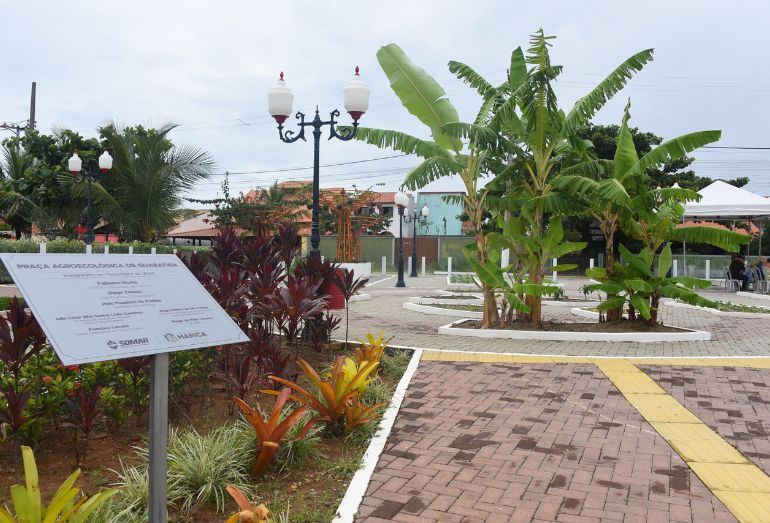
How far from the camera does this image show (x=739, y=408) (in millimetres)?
5930

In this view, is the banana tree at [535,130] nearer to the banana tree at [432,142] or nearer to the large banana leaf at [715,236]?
the banana tree at [432,142]

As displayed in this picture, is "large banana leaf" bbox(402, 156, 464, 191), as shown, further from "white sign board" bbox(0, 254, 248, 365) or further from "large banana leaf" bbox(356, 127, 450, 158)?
"white sign board" bbox(0, 254, 248, 365)

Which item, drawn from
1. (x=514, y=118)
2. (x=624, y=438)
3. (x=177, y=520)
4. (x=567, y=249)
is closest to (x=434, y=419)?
(x=624, y=438)

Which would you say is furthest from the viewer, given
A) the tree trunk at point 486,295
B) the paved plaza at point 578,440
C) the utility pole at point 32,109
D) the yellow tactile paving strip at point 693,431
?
the utility pole at point 32,109

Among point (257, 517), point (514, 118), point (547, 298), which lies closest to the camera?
point (257, 517)

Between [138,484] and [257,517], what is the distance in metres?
0.95

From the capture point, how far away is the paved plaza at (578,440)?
3699 mm

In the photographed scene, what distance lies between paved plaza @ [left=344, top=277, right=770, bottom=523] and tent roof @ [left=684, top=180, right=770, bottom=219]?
12443 mm

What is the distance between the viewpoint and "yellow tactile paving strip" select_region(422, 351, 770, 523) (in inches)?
151

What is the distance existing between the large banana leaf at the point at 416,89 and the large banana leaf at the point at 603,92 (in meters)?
1.97

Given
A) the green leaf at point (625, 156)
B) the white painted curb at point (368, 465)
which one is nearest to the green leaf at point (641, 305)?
the green leaf at point (625, 156)

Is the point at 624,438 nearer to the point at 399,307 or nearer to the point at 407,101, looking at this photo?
the point at 407,101

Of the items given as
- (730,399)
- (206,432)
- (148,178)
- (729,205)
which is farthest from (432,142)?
(729,205)

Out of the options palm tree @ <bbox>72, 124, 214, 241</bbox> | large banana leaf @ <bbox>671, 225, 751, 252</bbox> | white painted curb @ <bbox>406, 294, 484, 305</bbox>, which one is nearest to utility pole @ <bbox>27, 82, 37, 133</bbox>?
palm tree @ <bbox>72, 124, 214, 241</bbox>
